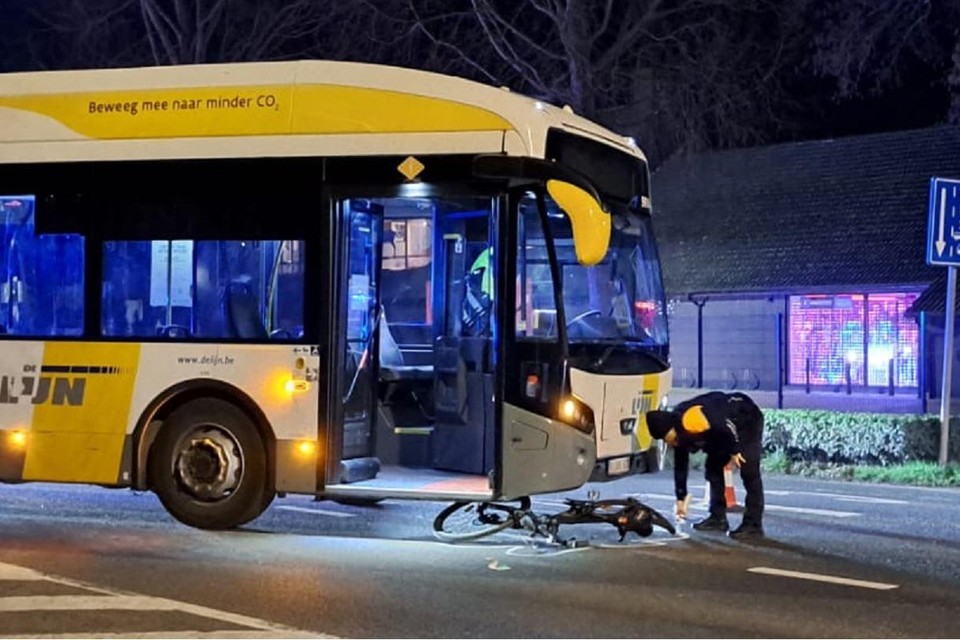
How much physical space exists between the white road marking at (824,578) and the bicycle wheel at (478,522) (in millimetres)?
2019

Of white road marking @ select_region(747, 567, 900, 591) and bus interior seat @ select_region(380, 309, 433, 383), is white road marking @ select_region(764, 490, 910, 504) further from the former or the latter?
bus interior seat @ select_region(380, 309, 433, 383)

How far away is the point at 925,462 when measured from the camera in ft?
53.8

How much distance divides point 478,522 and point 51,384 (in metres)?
3.74

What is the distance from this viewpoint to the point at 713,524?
1067cm

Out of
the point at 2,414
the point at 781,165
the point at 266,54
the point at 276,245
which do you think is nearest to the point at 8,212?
the point at 2,414

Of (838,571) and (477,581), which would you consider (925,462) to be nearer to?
(838,571)

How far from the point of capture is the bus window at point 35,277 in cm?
1053

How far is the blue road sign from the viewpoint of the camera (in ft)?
51.2

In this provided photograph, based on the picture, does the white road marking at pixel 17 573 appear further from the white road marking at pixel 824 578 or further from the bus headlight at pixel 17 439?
the white road marking at pixel 824 578

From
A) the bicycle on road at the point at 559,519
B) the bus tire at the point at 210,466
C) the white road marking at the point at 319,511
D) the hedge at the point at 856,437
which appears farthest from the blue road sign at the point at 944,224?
the bus tire at the point at 210,466

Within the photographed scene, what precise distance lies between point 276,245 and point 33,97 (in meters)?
2.63

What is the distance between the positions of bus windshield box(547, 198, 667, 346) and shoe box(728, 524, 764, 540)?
1.69 metres

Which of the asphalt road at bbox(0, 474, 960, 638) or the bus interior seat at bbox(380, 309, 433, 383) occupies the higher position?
the bus interior seat at bbox(380, 309, 433, 383)

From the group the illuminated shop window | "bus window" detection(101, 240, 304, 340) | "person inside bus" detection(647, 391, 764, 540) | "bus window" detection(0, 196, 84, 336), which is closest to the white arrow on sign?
"person inside bus" detection(647, 391, 764, 540)
